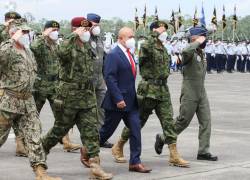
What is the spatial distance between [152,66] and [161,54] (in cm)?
19

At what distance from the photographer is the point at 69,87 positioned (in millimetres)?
7961

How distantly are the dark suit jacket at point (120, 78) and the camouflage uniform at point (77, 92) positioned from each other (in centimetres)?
44

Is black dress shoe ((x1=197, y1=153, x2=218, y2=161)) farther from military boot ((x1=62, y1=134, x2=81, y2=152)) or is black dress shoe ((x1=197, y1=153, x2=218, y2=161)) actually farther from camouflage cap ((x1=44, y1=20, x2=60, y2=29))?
camouflage cap ((x1=44, y1=20, x2=60, y2=29))

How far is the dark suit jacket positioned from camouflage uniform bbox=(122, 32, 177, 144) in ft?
1.44

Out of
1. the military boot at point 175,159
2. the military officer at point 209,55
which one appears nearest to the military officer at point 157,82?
the military boot at point 175,159

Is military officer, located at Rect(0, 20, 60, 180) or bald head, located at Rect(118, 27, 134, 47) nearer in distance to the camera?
military officer, located at Rect(0, 20, 60, 180)

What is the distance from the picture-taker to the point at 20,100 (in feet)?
24.3

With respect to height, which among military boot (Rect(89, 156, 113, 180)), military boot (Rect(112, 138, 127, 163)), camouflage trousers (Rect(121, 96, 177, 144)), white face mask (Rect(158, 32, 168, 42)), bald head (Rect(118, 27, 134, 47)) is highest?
bald head (Rect(118, 27, 134, 47))

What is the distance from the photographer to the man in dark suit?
8344mm

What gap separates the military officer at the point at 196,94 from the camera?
9.38m

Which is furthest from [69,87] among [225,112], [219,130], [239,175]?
[225,112]

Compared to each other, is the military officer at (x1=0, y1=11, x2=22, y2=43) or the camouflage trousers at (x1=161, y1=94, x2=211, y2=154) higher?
the military officer at (x1=0, y1=11, x2=22, y2=43)

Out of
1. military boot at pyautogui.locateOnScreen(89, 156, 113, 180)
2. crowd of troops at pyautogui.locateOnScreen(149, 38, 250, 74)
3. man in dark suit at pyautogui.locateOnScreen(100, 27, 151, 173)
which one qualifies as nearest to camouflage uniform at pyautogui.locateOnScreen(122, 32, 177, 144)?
man in dark suit at pyautogui.locateOnScreen(100, 27, 151, 173)

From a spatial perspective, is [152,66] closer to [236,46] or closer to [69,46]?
[69,46]
